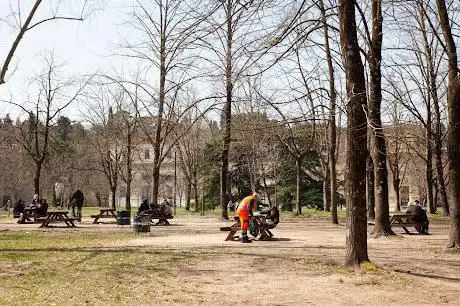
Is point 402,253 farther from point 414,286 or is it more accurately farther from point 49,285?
point 49,285

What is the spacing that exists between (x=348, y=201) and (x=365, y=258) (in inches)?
42.2

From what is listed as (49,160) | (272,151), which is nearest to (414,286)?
(272,151)

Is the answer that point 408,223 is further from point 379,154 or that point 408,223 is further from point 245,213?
point 245,213

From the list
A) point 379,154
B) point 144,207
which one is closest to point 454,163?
point 379,154

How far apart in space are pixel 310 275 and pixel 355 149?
2.41 metres

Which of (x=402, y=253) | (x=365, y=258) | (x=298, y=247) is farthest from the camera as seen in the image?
(x=298, y=247)

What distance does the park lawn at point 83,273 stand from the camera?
746 cm

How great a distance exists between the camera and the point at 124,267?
33.4 feet

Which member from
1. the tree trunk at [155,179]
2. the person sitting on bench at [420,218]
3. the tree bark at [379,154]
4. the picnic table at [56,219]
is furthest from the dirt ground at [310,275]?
the tree trunk at [155,179]

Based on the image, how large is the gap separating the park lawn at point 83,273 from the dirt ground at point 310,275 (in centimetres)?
44

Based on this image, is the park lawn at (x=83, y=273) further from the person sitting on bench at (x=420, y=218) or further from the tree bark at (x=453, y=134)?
the person sitting on bench at (x=420, y=218)

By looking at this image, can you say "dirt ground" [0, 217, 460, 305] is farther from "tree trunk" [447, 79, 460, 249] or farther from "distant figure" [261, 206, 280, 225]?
"distant figure" [261, 206, 280, 225]

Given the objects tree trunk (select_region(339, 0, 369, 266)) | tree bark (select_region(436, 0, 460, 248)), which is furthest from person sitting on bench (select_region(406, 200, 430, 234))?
tree trunk (select_region(339, 0, 369, 266))

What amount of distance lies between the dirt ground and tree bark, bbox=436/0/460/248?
663 millimetres
